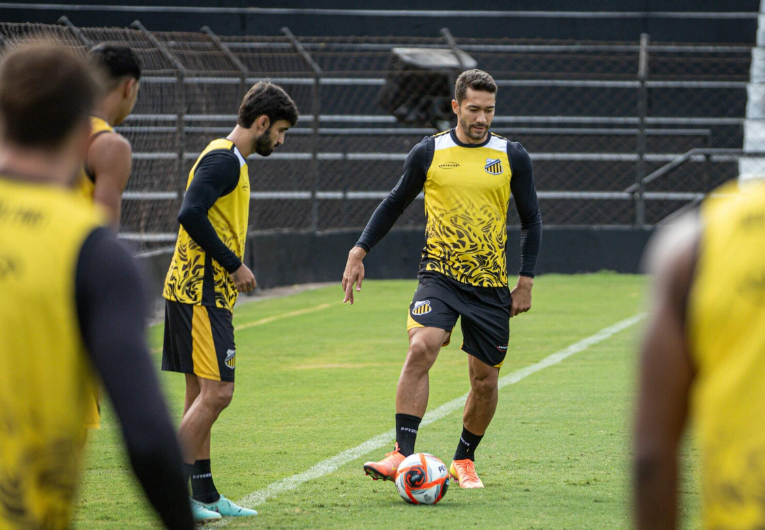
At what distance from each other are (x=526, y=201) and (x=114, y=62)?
2.55 metres

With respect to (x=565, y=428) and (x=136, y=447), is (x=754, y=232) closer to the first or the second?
(x=136, y=447)

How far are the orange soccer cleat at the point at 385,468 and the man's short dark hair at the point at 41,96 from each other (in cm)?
336

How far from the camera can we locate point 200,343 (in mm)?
4945

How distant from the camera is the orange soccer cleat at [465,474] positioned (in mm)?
5574

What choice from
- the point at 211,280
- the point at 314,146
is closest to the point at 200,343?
the point at 211,280

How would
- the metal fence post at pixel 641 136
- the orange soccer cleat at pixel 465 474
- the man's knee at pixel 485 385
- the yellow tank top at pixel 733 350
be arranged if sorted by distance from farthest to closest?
the metal fence post at pixel 641 136
the man's knee at pixel 485 385
the orange soccer cleat at pixel 465 474
the yellow tank top at pixel 733 350

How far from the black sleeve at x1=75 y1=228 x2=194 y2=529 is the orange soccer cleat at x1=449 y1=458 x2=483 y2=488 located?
3761 millimetres

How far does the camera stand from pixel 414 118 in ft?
59.5

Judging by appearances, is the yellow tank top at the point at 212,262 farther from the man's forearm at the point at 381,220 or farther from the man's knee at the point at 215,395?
the man's forearm at the point at 381,220

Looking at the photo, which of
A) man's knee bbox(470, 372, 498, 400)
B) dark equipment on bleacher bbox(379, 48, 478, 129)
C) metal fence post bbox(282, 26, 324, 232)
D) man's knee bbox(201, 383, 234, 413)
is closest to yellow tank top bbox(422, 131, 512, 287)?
man's knee bbox(470, 372, 498, 400)

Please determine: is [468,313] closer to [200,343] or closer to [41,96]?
[200,343]

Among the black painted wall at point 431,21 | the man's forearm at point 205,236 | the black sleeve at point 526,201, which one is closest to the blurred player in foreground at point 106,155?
Result: the man's forearm at point 205,236

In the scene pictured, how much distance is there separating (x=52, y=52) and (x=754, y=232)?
123 centimetres

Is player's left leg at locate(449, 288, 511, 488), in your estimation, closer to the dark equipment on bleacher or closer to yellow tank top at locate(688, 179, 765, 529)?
yellow tank top at locate(688, 179, 765, 529)
